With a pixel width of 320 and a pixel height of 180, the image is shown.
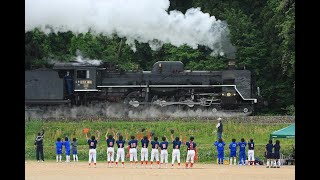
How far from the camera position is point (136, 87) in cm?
4881

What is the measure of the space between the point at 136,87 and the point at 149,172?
19.4m

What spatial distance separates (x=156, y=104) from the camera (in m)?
48.2

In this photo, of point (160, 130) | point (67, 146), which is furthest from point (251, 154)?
point (160, 130)

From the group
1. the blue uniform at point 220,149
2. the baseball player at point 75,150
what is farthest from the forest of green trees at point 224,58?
the baseball player at point 75,150

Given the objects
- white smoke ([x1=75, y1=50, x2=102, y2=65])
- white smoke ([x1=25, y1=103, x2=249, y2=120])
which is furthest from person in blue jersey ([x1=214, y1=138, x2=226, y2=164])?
white smoke ([x1=75, y1=50, x2=102, y2=65])

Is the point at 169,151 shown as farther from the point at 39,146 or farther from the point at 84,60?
the point at 84,60

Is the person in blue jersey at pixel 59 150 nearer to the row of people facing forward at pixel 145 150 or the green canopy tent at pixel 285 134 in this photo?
the row of people facing forward at pixel 145 150

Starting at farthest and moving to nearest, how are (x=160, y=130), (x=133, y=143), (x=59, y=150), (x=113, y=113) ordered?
(x=113, y=113) < (x=160, y=130) < (x=59, y=150) < (x=133, y=143)

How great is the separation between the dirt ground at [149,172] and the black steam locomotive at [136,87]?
14.9 metres

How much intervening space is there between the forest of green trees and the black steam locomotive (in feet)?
22.4

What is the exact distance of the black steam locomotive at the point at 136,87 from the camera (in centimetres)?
4834

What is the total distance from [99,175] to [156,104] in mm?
20366

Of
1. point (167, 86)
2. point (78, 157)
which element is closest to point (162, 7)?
point (167, 86)

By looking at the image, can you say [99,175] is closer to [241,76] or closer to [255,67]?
[241,76]
